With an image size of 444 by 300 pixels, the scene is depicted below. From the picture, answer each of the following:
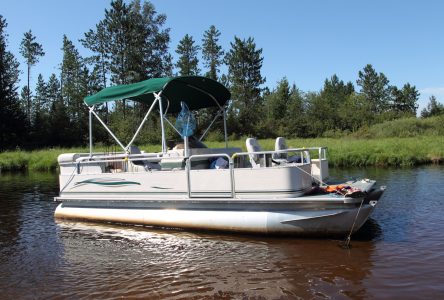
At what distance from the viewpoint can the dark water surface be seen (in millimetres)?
5926

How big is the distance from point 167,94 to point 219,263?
16.3ft

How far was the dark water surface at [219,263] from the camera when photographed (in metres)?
5.93

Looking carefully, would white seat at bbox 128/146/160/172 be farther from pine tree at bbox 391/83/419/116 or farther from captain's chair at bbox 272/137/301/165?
pine tree at bbox 391/83/419/116

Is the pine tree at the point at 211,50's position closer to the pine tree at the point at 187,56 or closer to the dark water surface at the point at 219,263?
the pine tree at the point at 187,56

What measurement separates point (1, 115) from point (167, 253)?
43.5 metres

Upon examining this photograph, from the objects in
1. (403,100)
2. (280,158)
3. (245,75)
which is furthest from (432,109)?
(280,158)

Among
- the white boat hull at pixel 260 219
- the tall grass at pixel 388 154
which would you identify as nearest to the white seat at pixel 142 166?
the white boat hull at pixel 260 219

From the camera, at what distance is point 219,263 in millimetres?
7047

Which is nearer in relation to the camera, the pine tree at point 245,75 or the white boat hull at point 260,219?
the white boat hull at point 260,219

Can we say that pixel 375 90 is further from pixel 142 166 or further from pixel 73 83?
pixel 142 166

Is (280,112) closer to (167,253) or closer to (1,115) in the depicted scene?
(1,115)

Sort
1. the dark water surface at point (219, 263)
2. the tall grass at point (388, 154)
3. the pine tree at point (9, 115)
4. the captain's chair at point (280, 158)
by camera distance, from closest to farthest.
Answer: the dark water surface at point (219, 263) → the captain's chair at point (280, 158) → the tall grass at point (388, 154) → the pine tree at point (9, 115)

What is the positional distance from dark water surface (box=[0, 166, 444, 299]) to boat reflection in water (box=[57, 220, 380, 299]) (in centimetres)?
1

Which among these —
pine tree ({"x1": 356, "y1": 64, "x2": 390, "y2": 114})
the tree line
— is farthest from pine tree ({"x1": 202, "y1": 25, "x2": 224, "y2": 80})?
pine tree ({"x1": 356, "y1": 64, "x2": 390, "y2": 114})
